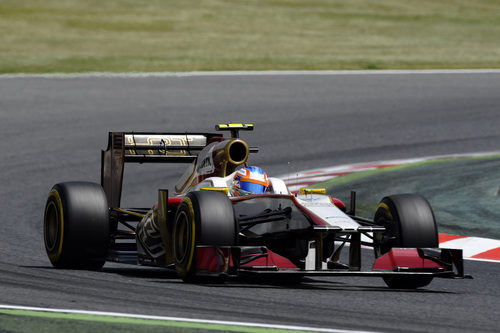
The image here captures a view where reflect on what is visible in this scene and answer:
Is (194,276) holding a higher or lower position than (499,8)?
lower

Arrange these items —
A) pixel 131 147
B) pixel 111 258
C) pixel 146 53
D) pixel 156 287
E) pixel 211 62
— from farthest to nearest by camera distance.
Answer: pixel 146 53 < pixel 211 62 < pixel 131 147 < pixel 111 258 < pixel 156 287

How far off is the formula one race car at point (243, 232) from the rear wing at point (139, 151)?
0.79 metres

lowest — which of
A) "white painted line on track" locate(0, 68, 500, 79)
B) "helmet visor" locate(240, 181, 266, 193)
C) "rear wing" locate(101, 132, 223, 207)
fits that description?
"helmet visor" locate(240, 181, 266, 193)

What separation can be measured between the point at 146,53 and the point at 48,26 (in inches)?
264

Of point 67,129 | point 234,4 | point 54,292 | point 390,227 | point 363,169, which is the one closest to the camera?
point 54,292

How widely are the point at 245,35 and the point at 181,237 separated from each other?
29.3m

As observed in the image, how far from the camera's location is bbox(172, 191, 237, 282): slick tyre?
784 centimetres

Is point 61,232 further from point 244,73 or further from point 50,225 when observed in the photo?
point 244,73

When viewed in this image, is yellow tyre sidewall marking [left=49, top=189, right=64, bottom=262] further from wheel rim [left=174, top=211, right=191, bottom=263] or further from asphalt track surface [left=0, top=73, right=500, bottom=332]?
wheel rim [left=174, top=211, right=191, bottom=263]

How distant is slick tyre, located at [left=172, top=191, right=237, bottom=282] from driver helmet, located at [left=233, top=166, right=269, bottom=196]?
0.91 meters

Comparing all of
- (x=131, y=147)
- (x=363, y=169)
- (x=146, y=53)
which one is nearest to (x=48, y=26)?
(x=146, y=53)

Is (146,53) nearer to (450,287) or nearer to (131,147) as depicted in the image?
(131,147)

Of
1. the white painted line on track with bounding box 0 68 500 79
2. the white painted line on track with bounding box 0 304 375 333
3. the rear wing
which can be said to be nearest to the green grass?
the white painted line on track with bounding box 0 68 500 79

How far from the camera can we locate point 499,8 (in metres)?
46.2
